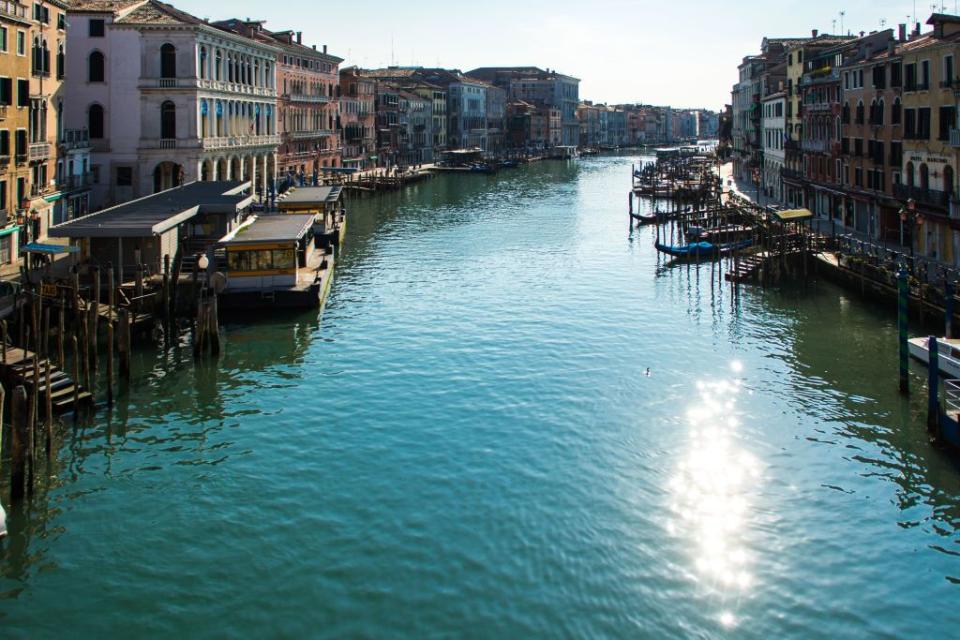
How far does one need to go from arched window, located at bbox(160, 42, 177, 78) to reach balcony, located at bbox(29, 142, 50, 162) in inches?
564

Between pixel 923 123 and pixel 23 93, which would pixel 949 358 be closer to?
pixel 923 123

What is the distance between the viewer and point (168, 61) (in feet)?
180

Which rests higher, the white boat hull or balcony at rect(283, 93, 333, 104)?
balcony at rect(283, 93, 333, 104)

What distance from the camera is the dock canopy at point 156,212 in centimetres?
3120

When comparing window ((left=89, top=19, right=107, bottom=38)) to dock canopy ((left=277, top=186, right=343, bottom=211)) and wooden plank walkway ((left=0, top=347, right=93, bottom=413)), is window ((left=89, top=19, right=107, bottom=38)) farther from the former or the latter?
wooden plank walkway ((left=0, top=347, right=93, bottom=413))

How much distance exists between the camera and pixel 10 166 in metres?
37.3

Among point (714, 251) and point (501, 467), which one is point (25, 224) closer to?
point (501, 467)

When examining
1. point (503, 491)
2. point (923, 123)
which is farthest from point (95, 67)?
point (503, 491)

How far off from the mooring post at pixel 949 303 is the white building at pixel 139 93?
4175 centimetres

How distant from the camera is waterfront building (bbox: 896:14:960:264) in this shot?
3616 cm

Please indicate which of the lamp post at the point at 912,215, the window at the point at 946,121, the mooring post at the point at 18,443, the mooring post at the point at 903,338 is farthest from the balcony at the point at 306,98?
the mooring post at the point at 18,443

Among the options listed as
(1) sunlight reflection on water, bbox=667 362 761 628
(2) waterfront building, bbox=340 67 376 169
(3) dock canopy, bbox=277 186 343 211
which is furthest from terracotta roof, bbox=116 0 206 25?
(2) waterfront building, bbox=340 67 376 169

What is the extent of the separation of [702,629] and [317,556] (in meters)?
6.33

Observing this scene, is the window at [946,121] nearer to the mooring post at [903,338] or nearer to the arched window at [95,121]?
the mooring post at [903,338]
